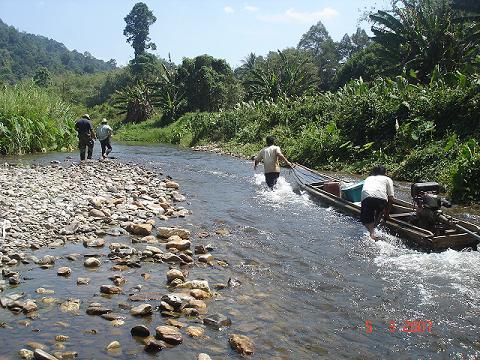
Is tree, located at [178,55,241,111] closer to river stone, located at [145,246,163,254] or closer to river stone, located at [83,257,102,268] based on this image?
river stone, located at [145,246,163,254]

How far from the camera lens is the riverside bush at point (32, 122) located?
20.1 meters

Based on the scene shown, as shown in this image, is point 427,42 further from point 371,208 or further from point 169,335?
point 169,335

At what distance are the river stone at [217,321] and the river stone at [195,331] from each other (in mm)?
162

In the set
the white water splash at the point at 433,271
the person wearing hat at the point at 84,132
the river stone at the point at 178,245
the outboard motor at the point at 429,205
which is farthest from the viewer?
the person wearing hat at the point at 84,132

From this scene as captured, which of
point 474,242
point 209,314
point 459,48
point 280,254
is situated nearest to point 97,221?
point 280,254

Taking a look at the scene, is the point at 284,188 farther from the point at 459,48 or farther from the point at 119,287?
the point at 459,48

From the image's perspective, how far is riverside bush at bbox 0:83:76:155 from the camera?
2006 centimetres

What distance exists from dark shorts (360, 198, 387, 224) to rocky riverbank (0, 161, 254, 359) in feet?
10.3

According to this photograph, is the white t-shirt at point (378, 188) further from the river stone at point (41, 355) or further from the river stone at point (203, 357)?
the river stone at point (41, 355)

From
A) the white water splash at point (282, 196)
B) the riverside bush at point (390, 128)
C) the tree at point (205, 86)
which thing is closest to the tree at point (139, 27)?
the tree at point (205, 86)

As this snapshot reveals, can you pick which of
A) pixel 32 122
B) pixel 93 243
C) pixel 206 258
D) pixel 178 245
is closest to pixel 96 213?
pixel 93 243

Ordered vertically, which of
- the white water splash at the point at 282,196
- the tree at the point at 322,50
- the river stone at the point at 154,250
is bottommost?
the river stone at the point at 154,250

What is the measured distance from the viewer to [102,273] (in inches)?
261

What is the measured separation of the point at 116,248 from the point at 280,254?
278cm
